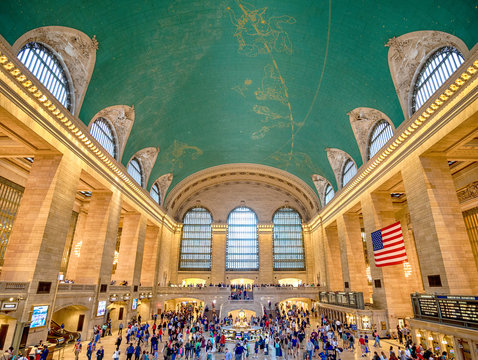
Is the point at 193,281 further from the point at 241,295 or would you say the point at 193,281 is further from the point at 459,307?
the point at 459,307

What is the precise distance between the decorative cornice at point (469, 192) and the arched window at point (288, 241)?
801 inches

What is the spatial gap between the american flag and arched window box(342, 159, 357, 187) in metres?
7.00

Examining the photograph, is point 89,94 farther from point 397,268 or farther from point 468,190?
point 468,190

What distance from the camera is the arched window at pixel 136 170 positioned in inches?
935

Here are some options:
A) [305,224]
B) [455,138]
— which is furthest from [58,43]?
[305,224]

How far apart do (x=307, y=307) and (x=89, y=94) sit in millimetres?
29625

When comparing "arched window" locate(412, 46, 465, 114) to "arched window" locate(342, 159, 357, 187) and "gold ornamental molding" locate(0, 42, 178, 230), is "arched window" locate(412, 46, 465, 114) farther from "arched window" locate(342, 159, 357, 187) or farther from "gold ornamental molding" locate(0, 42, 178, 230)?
"gold ornamental molding" locate(0, 42, 178, 230)

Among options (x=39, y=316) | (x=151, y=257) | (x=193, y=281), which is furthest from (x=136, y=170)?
(x=193, y=281)

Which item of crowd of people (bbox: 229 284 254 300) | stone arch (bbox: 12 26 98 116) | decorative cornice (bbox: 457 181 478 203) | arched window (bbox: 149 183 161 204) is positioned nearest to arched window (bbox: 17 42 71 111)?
stone arch (bbox: 12 26 98 116)

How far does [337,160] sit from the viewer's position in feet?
83.7

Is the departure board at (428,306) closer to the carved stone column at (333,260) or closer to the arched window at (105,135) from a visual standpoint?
the carved stone column at (333,260)

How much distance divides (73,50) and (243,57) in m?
9.29

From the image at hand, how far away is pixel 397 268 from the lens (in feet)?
61.1

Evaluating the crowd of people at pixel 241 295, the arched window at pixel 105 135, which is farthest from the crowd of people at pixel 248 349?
the arched window at pixel 105 135
